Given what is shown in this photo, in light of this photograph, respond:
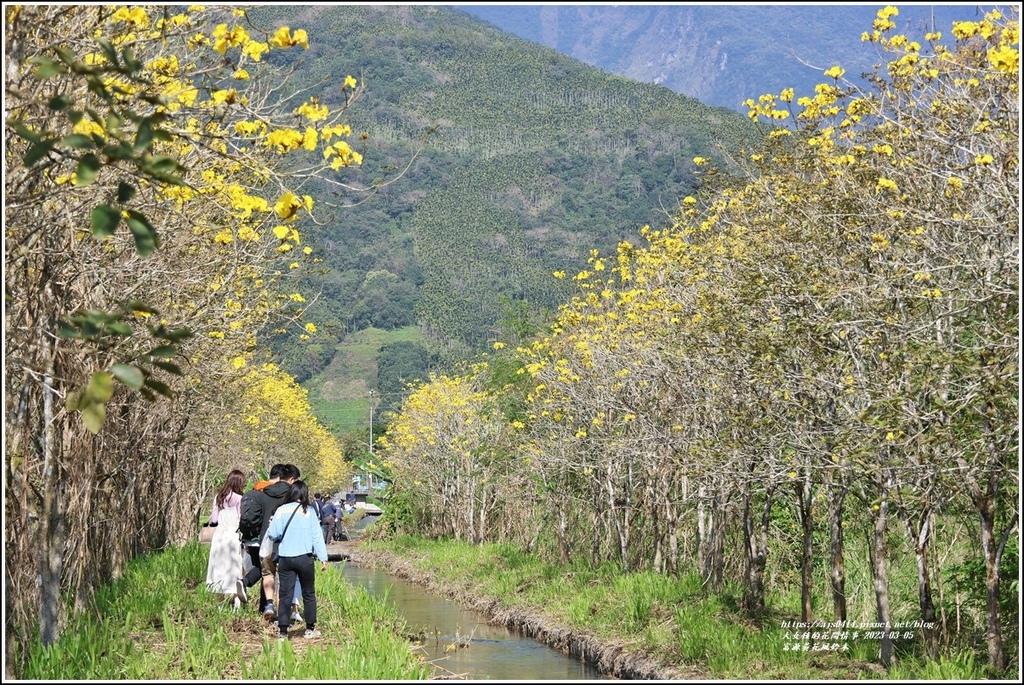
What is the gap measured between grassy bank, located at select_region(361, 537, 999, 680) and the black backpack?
196 inches

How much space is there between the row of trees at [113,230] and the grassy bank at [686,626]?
5697 mm

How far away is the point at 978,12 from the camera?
344 inches

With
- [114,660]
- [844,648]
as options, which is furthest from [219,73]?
[844,648]

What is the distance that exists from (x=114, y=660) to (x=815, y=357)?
259 inches

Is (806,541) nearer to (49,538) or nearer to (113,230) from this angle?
(49,538)

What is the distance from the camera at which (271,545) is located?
38.7 feet

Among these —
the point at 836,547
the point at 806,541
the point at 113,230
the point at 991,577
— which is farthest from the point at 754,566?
the point at 113,230

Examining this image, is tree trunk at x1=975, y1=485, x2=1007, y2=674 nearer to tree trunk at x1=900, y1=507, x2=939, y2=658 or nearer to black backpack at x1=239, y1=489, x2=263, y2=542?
tree trunk at x1=900, y1=507, x2=939, y2=658

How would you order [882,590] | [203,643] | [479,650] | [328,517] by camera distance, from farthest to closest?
[328,517] → [479,650] → [882,590] → [203,643]

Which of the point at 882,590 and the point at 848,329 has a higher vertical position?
the point at 848,329

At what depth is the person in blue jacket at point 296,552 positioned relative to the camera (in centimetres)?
1136

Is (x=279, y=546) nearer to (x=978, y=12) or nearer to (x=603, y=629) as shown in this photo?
(x=603, y=629)

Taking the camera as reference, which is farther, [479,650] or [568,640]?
[568,640]

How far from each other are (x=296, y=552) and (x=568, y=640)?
689 centimetres
